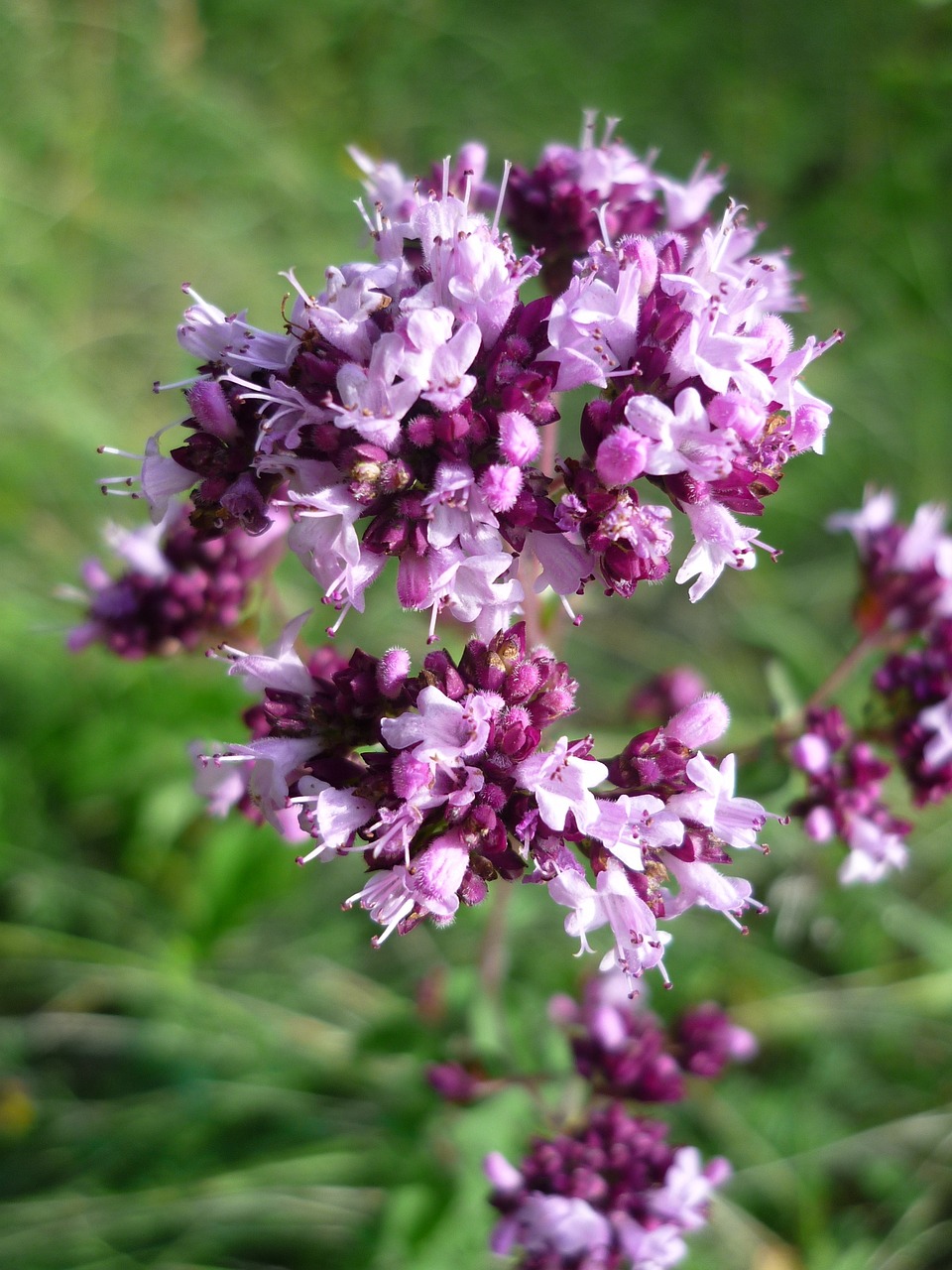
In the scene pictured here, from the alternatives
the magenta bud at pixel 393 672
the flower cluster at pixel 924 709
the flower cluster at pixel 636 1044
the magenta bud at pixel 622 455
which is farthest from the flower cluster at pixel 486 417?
→ the flower cluster at pixel 636 1044

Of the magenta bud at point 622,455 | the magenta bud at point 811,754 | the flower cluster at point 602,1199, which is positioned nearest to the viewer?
the magenta bud at point 622,455

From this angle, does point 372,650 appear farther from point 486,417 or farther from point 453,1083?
point 486,417

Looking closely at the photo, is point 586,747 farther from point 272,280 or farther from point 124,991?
point 272,280

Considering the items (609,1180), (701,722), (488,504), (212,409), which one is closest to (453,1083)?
(609,1180)

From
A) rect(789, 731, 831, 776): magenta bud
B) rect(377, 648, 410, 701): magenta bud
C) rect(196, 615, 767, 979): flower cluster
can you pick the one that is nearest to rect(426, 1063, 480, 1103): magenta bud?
rect(196, 615, 767, 979): flower cluster

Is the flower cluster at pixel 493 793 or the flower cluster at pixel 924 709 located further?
the flower cluster at pixel 924 709

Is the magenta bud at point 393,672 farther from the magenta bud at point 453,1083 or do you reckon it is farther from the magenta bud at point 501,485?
the magenta bud at point 453,1083

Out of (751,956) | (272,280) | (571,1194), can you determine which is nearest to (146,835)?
(571,1194)
